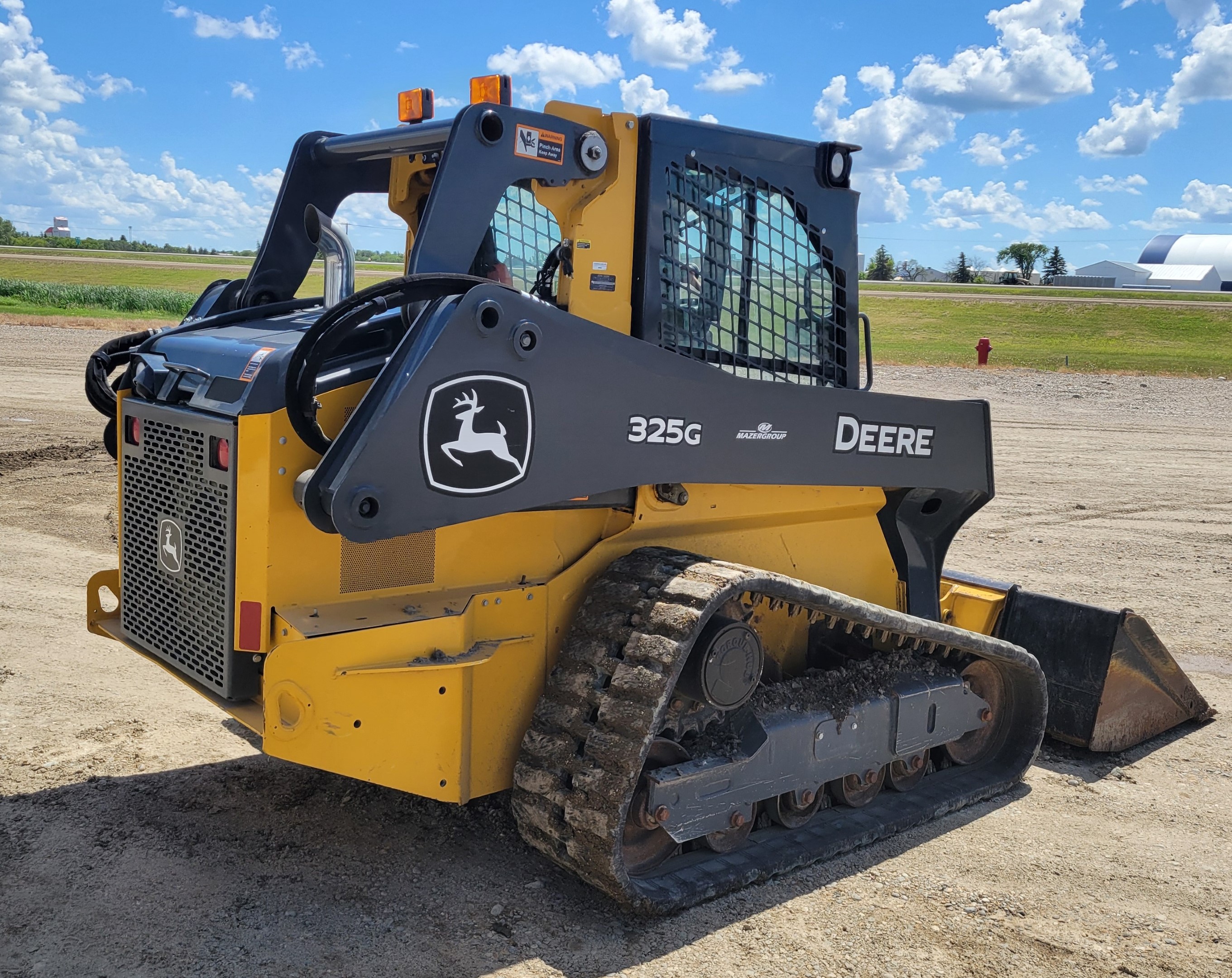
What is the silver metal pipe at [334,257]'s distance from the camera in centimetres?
423

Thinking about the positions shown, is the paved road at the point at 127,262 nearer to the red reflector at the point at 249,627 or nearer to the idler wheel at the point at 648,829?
the idler wheel at the point at 648,829

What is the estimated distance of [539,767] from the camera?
12.8 ft

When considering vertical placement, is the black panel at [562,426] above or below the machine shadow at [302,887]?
above

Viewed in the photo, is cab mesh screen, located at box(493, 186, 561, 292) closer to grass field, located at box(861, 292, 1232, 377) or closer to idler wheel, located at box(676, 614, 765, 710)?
idler wheel, located at box(676, 614, 765, 710)

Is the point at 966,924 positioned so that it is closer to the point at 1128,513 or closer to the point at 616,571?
the point at 616,571

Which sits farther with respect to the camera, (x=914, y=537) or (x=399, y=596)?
(x=914, y=537)

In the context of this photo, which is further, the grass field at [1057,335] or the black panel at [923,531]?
the grass field at [1057,335]

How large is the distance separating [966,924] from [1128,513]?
860cm

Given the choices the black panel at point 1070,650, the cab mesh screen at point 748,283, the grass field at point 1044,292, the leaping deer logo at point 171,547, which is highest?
the grass field at point 1044,292

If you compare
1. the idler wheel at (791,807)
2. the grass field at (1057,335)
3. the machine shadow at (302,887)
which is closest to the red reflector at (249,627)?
the machine shadow at (302,887)

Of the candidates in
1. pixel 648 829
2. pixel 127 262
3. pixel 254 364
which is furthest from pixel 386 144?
pixel 127 262

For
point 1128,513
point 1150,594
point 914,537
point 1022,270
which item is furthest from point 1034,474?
point 1022,270

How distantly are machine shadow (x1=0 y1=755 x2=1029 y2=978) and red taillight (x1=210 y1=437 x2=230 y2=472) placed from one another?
1.55 meters

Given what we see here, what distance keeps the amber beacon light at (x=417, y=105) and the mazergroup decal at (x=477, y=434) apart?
161cm
